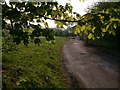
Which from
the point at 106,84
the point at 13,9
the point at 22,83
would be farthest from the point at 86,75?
the point at 13,9

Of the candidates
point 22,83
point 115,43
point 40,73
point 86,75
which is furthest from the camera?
Result: point 115,43

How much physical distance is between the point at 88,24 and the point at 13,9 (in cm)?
171

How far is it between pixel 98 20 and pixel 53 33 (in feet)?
3.67

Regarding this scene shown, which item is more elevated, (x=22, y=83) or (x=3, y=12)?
(x=3, y=12)

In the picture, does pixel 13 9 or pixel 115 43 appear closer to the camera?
pixel 13 9

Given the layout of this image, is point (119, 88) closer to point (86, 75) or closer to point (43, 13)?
point (86, 75)

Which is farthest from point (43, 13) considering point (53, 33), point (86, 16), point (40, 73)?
point (40, 73)

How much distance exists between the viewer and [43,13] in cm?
552

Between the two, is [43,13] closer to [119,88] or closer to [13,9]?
[13,9]

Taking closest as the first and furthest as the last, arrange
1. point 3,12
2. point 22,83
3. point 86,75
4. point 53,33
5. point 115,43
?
point 3,12 < point 53,33 < point 22,83 < point 86,75 < point 115,43

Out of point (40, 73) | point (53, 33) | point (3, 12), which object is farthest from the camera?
point (40, 73)

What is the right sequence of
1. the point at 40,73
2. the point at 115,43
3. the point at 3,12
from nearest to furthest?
the point at 3,12
the point at 40,73
the point at 115,43

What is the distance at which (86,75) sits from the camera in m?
14.0

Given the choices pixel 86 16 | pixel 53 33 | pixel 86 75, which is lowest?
pixel 86 75
